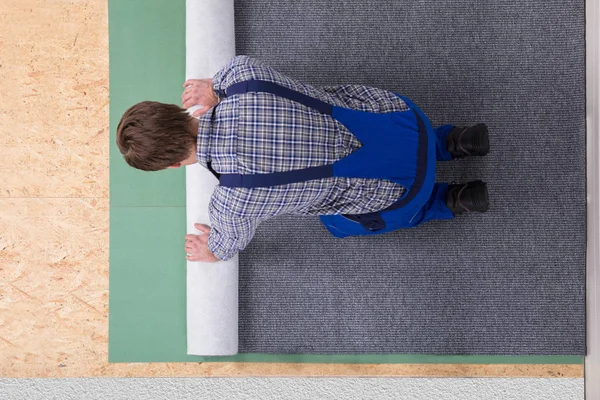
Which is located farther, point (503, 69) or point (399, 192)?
point (503, 69)

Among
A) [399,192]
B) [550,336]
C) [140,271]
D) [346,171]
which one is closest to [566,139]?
[550,336]

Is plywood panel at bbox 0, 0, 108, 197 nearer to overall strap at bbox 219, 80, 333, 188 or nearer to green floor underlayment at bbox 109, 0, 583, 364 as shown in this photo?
green floor underlayment at bbox 109, 0, 583, 364

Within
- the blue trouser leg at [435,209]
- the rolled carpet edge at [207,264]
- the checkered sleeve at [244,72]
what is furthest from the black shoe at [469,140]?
the rolled carpet edge at [207,264]

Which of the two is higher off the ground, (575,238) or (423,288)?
(575,238)

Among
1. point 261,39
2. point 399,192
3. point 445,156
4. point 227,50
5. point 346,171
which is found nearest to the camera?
point 346,171

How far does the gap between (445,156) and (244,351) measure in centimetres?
102

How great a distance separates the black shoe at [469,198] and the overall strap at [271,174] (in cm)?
61

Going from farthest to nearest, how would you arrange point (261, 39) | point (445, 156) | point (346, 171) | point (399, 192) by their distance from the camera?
point (261, 39) → point (445, 156) → point (399, 192) → point (346, 171)

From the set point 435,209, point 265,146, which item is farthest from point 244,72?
point 435,209

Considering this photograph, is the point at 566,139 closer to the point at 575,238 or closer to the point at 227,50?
the point at 575,238

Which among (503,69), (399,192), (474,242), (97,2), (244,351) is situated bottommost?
(244,351)

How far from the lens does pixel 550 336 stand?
164cm

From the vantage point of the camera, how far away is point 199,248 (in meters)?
1.49

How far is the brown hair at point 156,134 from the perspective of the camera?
104cm
